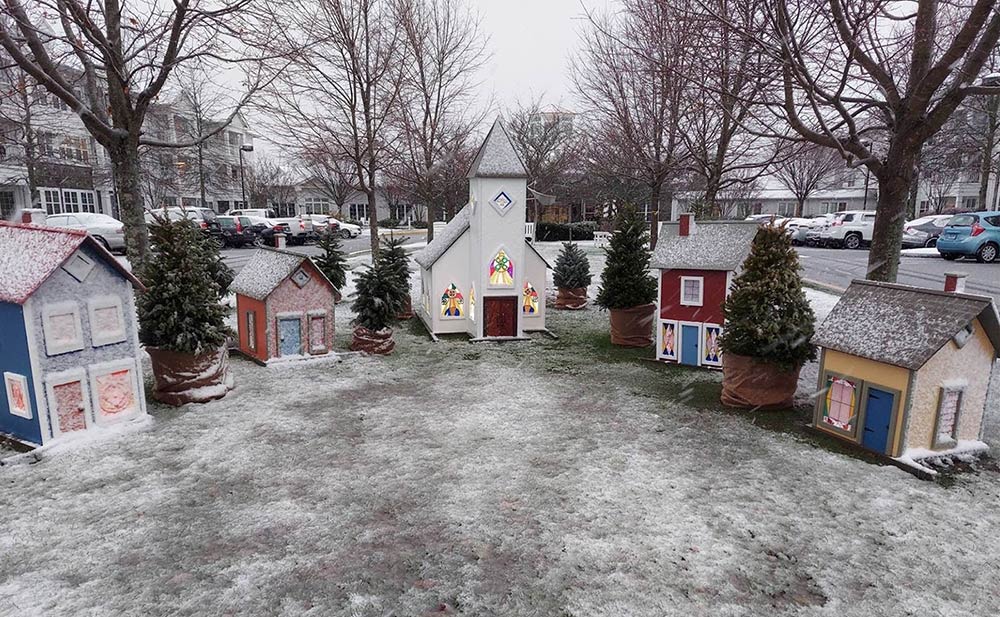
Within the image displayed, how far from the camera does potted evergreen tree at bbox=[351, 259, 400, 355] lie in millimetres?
10727

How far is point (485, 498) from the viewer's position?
18.2 feet

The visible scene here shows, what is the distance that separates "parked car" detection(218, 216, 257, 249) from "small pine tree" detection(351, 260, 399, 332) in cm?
2313

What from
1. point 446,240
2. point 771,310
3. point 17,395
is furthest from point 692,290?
point 17,395

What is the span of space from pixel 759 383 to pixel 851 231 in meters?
28.0

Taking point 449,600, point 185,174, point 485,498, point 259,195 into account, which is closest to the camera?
point 449,600

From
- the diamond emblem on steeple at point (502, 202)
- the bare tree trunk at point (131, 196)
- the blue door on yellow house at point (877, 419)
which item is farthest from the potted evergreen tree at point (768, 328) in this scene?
the bare tree trunk at point (131, 196)

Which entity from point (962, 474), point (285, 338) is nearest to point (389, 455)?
point (285, 338)

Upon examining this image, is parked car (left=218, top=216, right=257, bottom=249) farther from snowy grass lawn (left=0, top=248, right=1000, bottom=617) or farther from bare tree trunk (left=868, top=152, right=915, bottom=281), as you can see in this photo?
bare tree trunk (left=868, top=152, right=915, bottom=281)

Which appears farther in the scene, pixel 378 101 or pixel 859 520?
pixel 378 101

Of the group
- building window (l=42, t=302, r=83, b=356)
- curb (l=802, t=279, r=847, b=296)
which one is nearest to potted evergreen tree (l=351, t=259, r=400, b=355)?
building window (l=42, t=302, r=83, b=356)

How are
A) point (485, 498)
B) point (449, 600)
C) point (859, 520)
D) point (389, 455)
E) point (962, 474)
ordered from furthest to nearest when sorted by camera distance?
point (389, 455) → point (962, 474) → point (485, 498) → point (859, 520) → point (449, 600)

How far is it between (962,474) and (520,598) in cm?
514

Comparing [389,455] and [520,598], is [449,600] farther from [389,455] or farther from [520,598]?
[389,455]

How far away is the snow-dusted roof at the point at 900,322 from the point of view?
5.98 meters
